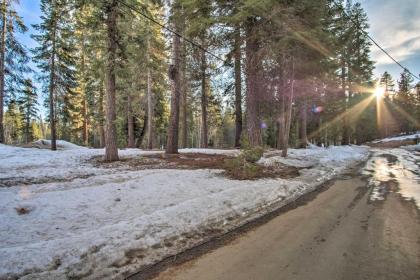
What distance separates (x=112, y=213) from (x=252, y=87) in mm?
9469

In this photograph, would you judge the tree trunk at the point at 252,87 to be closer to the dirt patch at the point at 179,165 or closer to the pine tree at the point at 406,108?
the dirt patch at the point at 179,165

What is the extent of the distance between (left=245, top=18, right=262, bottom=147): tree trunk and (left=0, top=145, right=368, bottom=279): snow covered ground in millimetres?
3288

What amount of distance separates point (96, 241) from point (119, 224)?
0.84m

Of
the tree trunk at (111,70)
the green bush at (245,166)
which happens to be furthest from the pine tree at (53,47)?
the green bush at (245,166)

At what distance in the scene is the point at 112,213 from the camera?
6871mm

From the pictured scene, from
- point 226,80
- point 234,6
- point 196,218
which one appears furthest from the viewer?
point 226,80

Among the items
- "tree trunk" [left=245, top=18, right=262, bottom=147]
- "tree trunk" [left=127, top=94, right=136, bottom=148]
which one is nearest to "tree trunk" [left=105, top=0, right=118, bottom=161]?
"tree trunk" [left=245, top=18, right=262, bottom=147]

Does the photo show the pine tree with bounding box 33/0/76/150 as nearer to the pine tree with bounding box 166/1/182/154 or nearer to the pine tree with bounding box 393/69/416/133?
the pine tree with bounding box 166/1/182/154

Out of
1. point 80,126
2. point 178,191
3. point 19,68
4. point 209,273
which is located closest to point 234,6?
point 178,191

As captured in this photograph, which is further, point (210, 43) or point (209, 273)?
point (210, 43)

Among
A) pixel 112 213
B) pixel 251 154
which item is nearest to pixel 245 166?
pixel 251 154

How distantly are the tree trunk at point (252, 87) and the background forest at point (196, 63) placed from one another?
0.05 meters

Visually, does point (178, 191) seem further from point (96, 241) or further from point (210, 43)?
point (210, 43)

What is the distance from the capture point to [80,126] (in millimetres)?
47031
